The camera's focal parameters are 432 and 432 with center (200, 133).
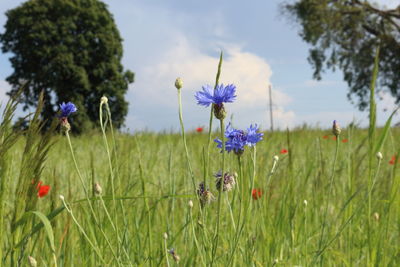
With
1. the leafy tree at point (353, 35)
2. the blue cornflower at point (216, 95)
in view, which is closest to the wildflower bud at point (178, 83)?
the blue cornflower at point (216, 95)

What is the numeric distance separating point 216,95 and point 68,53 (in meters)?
26.0

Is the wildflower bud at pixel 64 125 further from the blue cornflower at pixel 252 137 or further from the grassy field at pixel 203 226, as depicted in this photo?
the blue cornflower at pixel 252 137

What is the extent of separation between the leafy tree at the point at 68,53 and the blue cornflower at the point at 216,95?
24529 millimetres

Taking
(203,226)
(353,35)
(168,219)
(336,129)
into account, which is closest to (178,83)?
(203,226)

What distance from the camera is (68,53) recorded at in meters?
25.4

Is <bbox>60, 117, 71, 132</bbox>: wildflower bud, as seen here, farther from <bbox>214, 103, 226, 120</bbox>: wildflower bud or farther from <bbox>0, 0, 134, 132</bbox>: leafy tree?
<bbox>0, 0, 134, 132</bbox>: leafy tree

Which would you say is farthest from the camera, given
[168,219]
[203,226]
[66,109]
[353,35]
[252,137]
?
[353,35]

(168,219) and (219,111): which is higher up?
(219,111)

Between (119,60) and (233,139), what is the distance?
26998 millimetres

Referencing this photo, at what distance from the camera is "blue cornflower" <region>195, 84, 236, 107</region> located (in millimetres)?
1000

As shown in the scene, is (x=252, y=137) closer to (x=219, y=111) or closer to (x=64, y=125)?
(x=219, y=111)

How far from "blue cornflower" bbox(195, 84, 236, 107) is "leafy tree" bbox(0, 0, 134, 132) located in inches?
966

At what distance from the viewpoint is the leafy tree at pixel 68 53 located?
25125 mm

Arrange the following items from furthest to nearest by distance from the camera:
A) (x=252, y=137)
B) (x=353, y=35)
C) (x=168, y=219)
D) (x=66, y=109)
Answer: (x=353, y=35)
(x=168, y=219)
(x=66, y=109)
(x=252, y=137)
